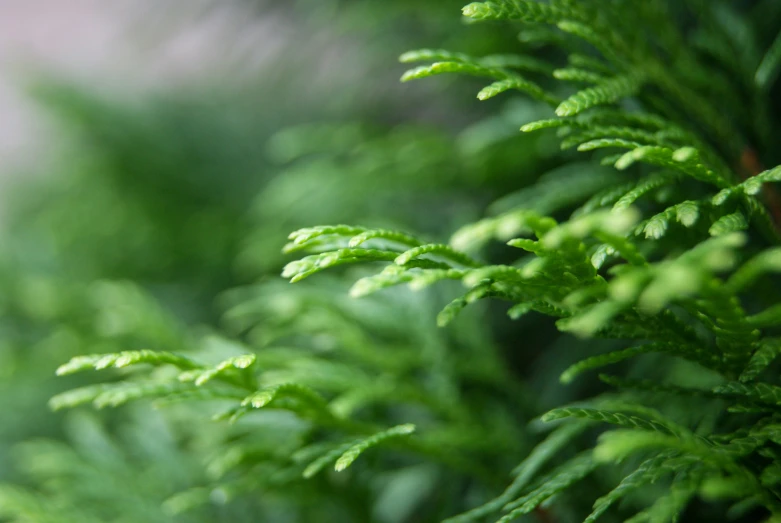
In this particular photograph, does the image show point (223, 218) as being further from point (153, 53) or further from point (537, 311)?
point (537, 311)

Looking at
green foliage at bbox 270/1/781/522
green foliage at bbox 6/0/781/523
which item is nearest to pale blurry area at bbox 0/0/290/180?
green foliage at bbox 6/0/781/523

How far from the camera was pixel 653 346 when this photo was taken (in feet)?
1.41

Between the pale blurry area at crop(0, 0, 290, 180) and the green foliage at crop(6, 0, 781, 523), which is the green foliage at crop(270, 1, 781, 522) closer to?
the green foliage at crop(6, 0, 781, 523)

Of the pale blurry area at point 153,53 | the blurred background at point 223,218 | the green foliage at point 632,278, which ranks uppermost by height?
the pale blurry area at point 153,53

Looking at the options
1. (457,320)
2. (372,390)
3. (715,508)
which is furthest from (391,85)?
(715,508)

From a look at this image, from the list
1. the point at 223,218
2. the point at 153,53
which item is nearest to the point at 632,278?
the point at 223,218

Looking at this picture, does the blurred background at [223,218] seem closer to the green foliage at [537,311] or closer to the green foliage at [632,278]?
the green foliage at [537,311]

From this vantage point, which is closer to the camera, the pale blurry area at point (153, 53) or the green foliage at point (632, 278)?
the green foliage at point (632, 278)

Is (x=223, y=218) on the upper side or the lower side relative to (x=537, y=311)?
upper

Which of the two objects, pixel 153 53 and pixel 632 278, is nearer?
pixel 632 278

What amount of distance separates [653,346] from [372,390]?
30cm

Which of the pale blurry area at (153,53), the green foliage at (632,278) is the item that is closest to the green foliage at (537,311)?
the green foliage at (632,278)

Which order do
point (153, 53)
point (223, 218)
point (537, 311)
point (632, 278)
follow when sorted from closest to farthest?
point (632, 278) < point (537, 311) < point (223, 218) < point (153, 53)

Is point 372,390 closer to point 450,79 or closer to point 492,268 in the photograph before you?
point 492,268
